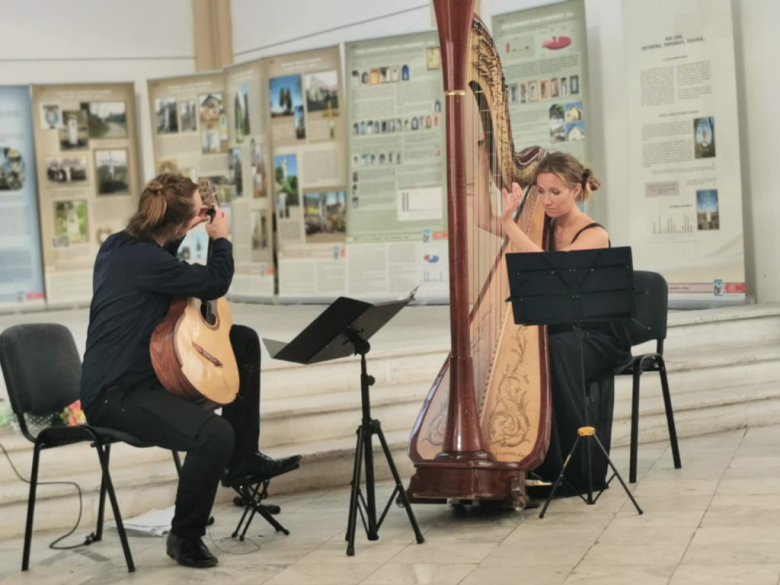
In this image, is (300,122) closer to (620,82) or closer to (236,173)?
(236,173)

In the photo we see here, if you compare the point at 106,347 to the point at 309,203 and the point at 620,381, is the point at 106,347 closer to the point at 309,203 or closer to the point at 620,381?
the point at 620,381

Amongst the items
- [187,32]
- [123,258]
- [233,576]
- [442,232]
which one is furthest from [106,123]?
[233,576]

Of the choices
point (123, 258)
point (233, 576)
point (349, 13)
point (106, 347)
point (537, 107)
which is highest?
point (349, 13)

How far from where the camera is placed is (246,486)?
12.8ft

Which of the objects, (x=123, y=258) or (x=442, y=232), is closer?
(x=123, y=258)

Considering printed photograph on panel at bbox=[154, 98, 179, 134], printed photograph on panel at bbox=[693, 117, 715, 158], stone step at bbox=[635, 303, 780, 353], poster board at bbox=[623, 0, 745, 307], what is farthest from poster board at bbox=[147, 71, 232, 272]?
stone step at bbox=[635, 303, 780, 353]

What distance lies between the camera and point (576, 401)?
4301 mm

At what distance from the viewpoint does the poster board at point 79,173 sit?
29.7ft

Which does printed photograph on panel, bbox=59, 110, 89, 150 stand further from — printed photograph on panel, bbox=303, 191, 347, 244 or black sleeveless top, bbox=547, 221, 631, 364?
black sleeveless top, bbox=547, 221, 631, 364

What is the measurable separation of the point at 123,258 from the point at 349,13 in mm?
5241

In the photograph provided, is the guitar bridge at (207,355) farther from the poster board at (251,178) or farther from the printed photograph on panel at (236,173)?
the printed photograph on panel at (236,173)

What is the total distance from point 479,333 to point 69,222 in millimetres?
5859

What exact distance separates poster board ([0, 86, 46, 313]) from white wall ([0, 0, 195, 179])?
1.00ft

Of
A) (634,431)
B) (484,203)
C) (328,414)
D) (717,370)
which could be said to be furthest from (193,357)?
(717,370)
